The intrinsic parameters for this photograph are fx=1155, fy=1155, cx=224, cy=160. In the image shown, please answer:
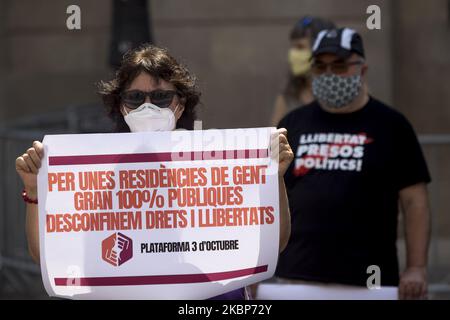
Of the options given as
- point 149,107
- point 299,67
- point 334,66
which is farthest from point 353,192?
point 299,67

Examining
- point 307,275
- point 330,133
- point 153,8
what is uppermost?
point 153,8

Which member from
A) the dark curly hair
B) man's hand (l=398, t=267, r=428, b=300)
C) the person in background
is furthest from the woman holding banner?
the person in background

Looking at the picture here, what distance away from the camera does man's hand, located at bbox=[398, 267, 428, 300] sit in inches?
219

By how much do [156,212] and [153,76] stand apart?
0.53 m

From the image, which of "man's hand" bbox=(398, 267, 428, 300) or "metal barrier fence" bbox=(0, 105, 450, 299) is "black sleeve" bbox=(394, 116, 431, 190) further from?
"metal barrier fence" bbox=(0, 105, 450, 299)

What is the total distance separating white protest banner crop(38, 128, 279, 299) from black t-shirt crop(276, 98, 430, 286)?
62.7 inches

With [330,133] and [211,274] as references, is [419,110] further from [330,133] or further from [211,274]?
[211,274]

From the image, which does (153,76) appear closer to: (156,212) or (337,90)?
(156,212)

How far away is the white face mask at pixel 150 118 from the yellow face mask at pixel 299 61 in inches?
121
